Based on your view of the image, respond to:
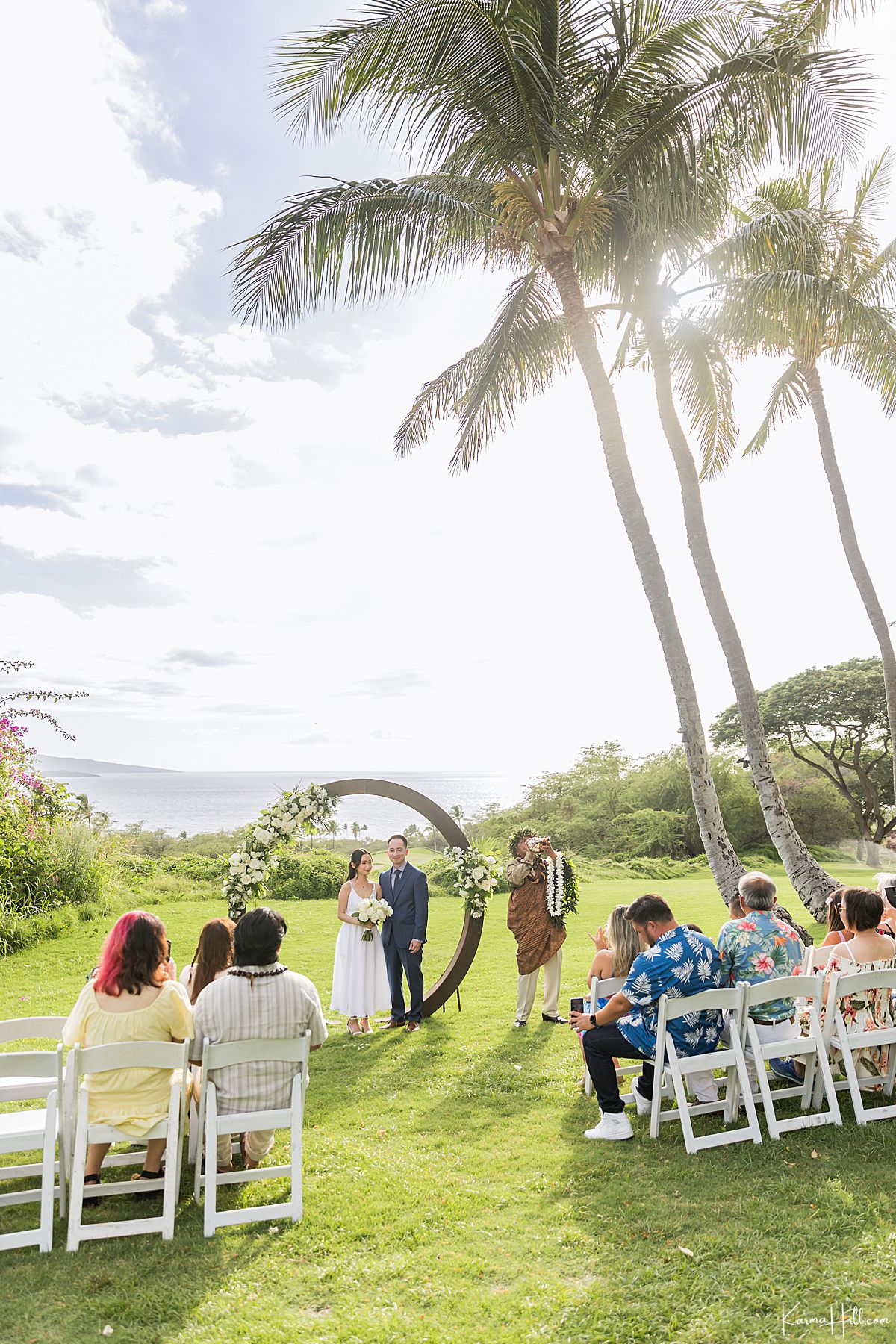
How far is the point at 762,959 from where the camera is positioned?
567 centimetres

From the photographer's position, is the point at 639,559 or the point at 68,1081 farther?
the point at 639,559

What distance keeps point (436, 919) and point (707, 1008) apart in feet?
41.3

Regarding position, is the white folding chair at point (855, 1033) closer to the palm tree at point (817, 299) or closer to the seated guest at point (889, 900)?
the seated guest at point (889, 900)

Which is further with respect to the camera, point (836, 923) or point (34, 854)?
point (34, 854)

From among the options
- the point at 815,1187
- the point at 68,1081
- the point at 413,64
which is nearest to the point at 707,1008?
the point at 815,1187

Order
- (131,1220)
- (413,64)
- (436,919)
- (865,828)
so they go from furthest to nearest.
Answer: (865,828)
(436,919)
(413,64)
(131,1220)

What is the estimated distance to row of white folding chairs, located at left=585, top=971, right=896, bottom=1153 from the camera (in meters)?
5.02

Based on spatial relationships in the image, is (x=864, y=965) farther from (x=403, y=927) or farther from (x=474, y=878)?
(x=403, y=927)

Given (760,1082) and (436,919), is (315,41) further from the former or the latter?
(436,919)

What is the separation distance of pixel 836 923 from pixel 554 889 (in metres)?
3.15

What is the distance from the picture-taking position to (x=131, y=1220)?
4.23 m

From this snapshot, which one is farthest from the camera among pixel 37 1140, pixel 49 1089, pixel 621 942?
pixel 621 942

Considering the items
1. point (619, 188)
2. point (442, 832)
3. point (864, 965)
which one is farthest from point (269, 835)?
Answer: point (619, 188)

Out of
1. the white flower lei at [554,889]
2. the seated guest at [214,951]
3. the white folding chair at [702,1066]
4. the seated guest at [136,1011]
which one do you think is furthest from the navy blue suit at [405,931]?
the seated guest at [136,1011]
